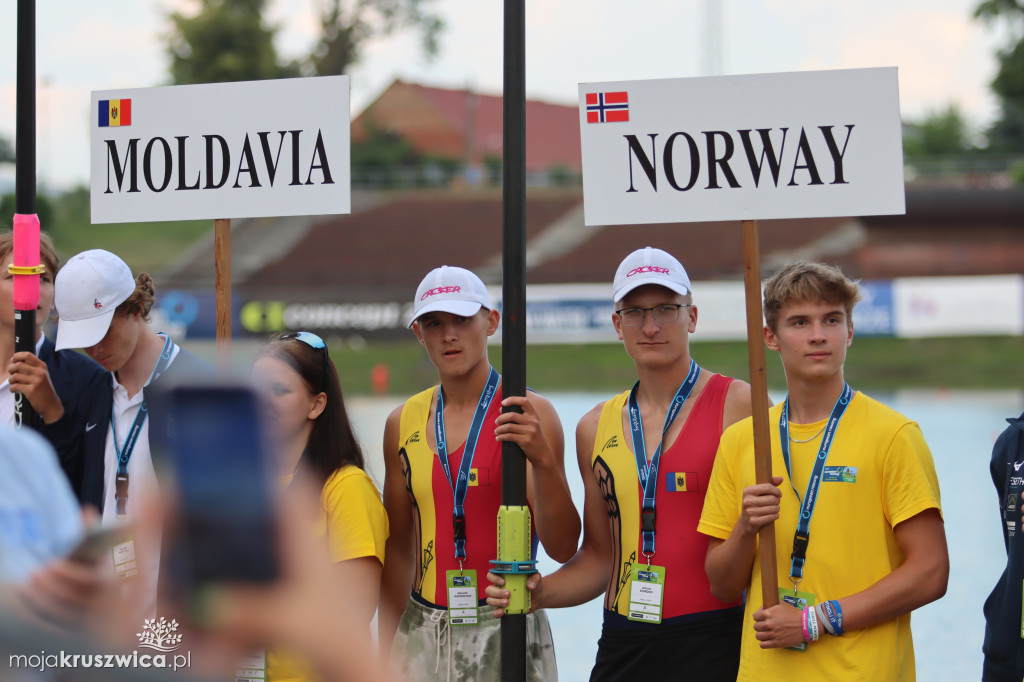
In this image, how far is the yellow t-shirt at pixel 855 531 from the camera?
9.25ft

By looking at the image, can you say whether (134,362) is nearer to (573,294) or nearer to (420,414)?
(420,414)

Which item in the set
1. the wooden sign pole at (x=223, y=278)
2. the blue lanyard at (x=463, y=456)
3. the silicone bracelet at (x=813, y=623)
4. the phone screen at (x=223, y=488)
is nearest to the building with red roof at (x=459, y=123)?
the wooden sign pole at (x=223, y=278)

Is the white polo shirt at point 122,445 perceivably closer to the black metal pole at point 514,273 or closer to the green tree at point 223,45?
the black metal pole at point 514,273

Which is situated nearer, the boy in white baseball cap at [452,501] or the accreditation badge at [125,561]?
the accreditation badge at [125,561]

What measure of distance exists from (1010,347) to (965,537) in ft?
59.0

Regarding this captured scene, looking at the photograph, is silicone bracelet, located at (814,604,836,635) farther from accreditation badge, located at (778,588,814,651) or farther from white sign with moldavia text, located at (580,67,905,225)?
white sign with moldavia text, located at (580,67,905,225)

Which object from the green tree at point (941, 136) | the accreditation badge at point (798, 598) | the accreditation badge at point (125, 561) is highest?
the green tree at point (941, 136)

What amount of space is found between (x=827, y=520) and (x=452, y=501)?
1211 millimetres

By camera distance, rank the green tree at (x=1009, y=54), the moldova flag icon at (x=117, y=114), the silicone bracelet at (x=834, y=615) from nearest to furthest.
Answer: the silicone bracelet at (x=834, y=615) → the moldova flag icon at (x=117, y=114) → the green tree at (x=1009, y=54)

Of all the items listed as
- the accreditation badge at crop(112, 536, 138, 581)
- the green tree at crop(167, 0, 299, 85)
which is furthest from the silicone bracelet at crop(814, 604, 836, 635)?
the green tree at crop(167, 0, 299, 85)

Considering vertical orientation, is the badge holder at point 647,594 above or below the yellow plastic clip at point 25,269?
below

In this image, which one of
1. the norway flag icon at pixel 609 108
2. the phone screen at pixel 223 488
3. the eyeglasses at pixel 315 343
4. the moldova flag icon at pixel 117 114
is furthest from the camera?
the moldova flag icon at pixel 117 114

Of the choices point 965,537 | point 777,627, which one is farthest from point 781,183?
point 965,537

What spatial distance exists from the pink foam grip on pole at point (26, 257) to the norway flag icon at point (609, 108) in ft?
6.57
